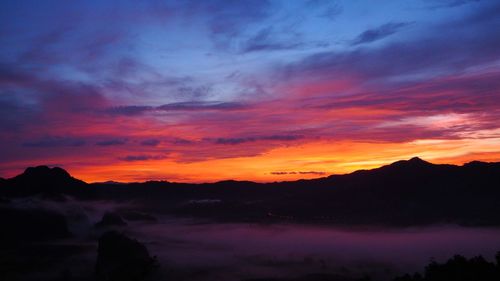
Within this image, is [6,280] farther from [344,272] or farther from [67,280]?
[344,272]

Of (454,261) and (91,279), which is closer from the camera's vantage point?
(454,261)

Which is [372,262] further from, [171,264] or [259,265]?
[171,264]

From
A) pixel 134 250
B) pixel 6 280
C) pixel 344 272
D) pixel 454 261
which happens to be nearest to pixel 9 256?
pixel 6 280

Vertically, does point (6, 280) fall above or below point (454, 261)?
below

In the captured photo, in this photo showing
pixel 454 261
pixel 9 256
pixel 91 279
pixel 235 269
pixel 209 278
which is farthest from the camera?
pixel 9 256

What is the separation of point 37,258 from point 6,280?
1481 inches

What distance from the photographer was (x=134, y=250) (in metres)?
134

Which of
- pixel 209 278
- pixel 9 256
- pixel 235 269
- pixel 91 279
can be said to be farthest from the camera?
pixel 9 256

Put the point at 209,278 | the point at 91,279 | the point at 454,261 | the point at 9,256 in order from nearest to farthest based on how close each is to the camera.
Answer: the point at 454,261
the point at 91,279
the point at 209,278
the point at 9,256

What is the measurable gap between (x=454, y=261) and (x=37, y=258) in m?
154

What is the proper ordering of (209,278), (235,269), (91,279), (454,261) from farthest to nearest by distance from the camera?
(235,269), (209,278), (91,279), (454,261)

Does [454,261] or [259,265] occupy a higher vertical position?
[454,261]

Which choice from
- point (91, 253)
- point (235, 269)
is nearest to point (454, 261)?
point (235, 269)

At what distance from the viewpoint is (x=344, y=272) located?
150875 millimetres
